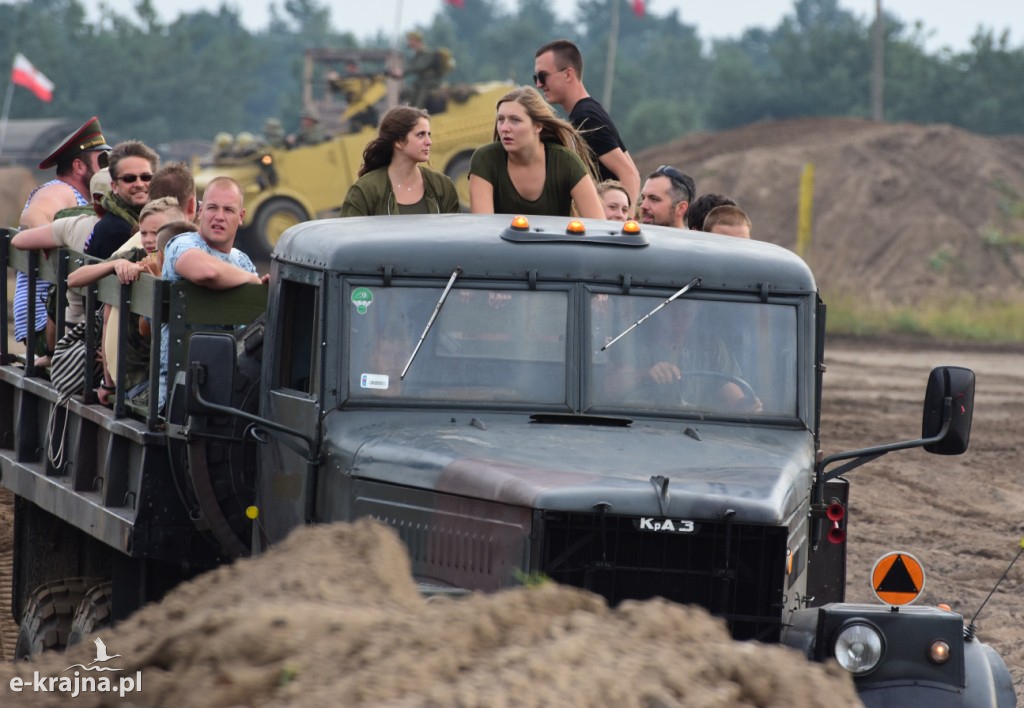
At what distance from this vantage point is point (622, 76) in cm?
7969

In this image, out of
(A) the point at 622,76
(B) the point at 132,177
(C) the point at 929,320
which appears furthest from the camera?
(A) the point at 622,76

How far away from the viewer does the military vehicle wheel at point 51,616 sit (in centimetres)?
799

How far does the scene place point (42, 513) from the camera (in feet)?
29.2

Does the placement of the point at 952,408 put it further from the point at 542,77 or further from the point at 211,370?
the point at 542,77

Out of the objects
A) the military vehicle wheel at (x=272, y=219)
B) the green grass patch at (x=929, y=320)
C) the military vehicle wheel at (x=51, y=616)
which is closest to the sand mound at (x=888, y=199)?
the green grass patch at (x=929, y=320)

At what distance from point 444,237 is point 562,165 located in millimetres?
1418

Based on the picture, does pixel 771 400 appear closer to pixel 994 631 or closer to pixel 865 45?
pixel 994 631

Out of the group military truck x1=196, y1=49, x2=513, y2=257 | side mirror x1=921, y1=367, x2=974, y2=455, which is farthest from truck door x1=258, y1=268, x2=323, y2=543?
military truck x1=196, y1=49, x2=513, y2=257

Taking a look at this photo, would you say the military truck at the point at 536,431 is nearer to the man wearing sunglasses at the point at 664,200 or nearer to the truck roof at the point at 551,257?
the truck roof at the point at 551,257

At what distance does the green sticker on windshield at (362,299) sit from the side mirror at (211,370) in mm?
483

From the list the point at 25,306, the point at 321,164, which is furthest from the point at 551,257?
the point at 321,164

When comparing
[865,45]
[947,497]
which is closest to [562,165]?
[947,497]

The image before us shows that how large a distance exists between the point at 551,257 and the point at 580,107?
2.85 m

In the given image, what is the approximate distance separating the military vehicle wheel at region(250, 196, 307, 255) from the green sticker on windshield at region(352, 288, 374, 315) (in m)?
25.3
